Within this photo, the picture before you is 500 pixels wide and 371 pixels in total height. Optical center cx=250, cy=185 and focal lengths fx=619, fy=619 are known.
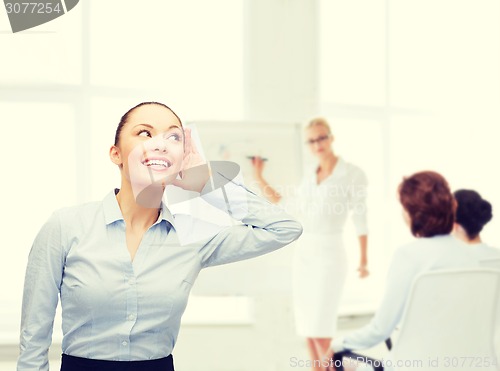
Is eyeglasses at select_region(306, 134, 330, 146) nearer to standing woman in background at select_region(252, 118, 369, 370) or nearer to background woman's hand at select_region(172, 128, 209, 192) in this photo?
standing woman in background at select_region(252, 118, 369, 370)

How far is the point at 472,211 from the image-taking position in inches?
117

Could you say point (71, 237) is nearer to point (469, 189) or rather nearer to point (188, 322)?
point (188, 322)

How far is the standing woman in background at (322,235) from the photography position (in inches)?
113

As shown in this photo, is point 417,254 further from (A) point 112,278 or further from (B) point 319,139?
(A) point 112,278

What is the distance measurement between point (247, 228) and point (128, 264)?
0.98 ft

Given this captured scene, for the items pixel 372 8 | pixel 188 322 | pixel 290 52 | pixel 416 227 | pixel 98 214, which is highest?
pixel 372 8

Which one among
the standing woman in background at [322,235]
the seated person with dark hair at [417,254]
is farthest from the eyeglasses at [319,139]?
the seated person with dark hair at [417,254]

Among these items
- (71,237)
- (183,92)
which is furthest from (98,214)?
(183,92)

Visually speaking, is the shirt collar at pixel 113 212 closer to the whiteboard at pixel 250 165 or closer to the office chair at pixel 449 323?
the office chair at pixel 449 323

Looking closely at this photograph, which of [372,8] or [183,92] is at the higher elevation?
[372,8]

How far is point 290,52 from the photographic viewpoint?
2.88 m

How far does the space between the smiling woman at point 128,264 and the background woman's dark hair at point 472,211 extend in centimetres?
151

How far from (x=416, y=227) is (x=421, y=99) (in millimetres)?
1079

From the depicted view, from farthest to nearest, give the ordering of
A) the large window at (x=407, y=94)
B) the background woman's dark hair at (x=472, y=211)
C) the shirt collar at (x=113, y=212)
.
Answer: the large window at (x=407, y=94) → the background woman's dark hair at (x=472, y=211) → the shirt collar at (x=113, y=212)
